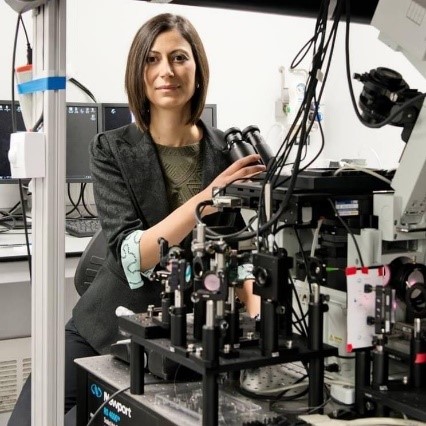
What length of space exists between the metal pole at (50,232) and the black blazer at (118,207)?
333 mm

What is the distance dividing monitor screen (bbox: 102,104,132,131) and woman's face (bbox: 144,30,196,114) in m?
1.39

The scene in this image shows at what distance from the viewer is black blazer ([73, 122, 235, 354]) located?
1.75 m

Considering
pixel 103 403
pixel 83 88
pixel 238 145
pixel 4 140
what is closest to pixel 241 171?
pixel 238 145

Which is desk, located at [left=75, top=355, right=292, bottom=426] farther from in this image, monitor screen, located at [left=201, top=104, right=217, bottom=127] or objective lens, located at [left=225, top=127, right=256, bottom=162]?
monitor screen, located at [left=201, top=104, right=217, bottom=127]

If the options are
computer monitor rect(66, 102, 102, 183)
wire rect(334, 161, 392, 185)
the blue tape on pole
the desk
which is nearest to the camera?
the desk

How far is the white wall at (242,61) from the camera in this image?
3311mm

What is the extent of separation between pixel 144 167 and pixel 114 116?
4.89 ft

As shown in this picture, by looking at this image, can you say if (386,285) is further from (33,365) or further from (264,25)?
(264,25)


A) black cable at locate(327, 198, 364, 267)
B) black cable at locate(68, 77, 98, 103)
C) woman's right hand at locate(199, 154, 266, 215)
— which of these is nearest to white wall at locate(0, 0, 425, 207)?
black cable at locate(68, 77, 98, 103)

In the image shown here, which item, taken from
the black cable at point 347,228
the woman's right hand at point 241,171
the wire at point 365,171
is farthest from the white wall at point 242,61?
the black cable at point 347,228

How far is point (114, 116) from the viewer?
3232mm

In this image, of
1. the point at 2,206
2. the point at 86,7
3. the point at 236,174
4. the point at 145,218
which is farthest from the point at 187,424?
the point at 86,7

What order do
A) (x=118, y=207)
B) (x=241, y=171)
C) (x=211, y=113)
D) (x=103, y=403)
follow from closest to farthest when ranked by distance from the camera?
(x=103, y=403), (x=241, y=171), (x=118, y=207), (x=211, y=113)

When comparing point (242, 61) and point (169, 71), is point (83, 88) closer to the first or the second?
point (242, 61)
